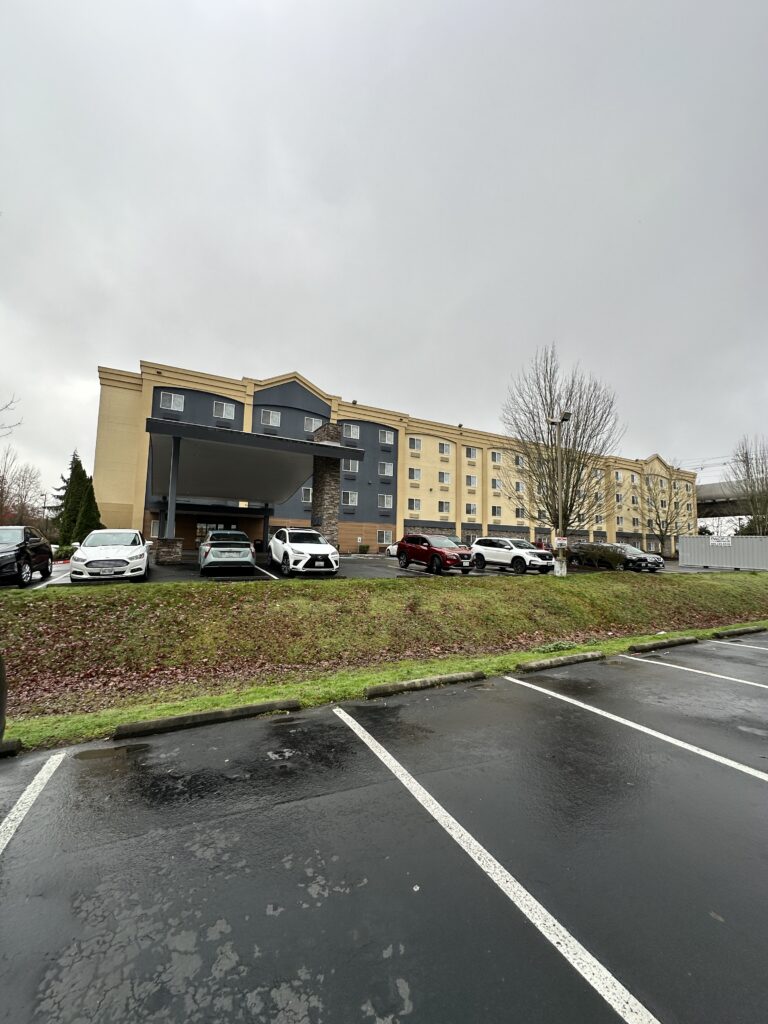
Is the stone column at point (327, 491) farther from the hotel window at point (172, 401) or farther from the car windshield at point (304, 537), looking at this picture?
the hotel window at point (172, 401)

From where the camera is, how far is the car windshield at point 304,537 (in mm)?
15875

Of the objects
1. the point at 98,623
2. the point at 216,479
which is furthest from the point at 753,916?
the point at 216,479

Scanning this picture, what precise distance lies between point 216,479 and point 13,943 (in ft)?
75.6

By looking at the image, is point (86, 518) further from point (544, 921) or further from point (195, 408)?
point (544, 921)

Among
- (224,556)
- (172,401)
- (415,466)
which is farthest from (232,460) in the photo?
(415,466)

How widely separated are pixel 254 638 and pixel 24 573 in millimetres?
8237

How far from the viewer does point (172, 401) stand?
37312mm

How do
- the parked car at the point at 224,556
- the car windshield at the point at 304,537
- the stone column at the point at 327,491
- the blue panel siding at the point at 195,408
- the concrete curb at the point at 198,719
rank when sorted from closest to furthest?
the concrete curb at the point at 198,719 → the parked car at the point at 224,556 → the car windshield at the point at 304,537 → the stone column at the point at 327,491 → the blue panel siding at the point at 195,408

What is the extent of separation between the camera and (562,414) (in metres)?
17.7

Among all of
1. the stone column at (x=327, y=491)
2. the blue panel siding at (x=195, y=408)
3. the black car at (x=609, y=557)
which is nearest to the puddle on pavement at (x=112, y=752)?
the stone column at (x=327, y=491)

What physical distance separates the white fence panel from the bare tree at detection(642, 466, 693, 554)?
Answer: 46.3 ft

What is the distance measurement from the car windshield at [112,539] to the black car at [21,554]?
140 cm

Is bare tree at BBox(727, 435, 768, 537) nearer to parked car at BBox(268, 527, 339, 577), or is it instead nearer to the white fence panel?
the white fence panel

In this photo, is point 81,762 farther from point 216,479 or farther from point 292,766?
point 216,479
